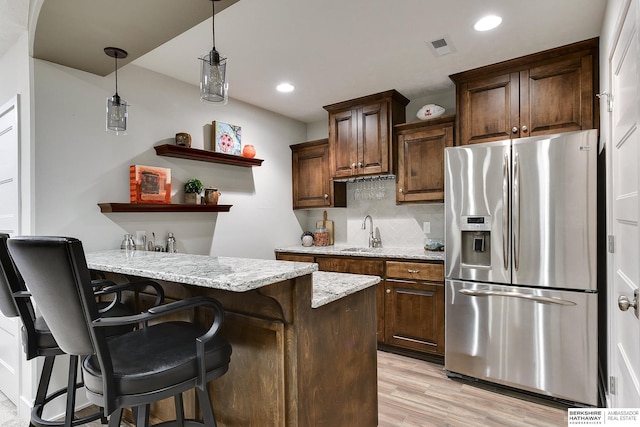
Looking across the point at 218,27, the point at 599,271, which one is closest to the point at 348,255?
the point at 599,271

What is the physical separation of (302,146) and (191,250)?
6.09ft

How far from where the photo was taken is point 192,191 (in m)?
3.05

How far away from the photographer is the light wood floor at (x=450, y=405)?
219 cm

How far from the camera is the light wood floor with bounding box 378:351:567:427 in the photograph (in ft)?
7.17

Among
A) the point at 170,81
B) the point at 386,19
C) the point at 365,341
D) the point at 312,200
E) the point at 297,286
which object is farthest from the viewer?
the point at 312,200

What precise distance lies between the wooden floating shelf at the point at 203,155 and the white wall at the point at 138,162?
3.6 inches

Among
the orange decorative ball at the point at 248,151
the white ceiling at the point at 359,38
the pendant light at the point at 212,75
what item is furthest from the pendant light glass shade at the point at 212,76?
the orange decorative ball at the point at 248,151

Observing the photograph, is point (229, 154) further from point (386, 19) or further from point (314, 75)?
point (386, 19)

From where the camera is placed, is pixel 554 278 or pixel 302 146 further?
pixel 302 146

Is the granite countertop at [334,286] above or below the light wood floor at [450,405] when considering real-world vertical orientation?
above

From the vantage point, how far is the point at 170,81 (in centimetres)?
299

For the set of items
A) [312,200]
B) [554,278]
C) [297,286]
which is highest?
[312,200]

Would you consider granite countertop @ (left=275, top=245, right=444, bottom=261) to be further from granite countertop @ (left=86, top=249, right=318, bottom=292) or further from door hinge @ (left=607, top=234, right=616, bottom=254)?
granite countertop @ (left=86, top=249, right=318, bottom=292)

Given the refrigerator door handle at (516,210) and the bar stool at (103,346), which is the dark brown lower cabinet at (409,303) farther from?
the bar stool at (103,346)
